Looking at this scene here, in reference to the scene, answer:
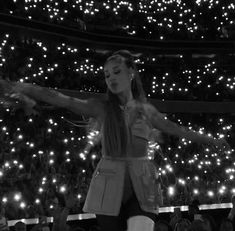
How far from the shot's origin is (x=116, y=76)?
76.0 inches

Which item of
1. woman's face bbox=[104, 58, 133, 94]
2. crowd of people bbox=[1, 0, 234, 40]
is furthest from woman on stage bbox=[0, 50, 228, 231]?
crowd of people bbox=[1, 0, 234, 40]

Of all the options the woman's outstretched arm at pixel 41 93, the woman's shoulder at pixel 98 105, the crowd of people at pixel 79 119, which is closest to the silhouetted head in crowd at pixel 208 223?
the crowd of people at pixel 79 119

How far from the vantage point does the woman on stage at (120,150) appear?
1.75m

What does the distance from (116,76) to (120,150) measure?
0.30 metres

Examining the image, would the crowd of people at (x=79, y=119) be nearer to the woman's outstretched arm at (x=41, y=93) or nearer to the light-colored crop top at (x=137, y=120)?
the light-colored crop top at (x=137, y=120)

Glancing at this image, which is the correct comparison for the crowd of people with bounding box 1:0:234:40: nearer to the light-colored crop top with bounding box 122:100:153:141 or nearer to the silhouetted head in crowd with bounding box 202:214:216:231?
the silhouetted head in crowd with bounding box 202:214:216:231

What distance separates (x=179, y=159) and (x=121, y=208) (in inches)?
274

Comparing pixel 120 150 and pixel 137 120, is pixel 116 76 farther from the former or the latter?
pixel 120 150

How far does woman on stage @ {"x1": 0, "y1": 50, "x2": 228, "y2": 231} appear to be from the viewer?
1746 mm

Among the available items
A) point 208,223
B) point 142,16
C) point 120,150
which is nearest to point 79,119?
point 208,223

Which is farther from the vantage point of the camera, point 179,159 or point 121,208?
point 179,159

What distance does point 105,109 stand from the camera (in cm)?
187

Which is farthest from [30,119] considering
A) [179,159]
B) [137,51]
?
[137,51]

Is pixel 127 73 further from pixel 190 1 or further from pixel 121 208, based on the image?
pixel 190 1
